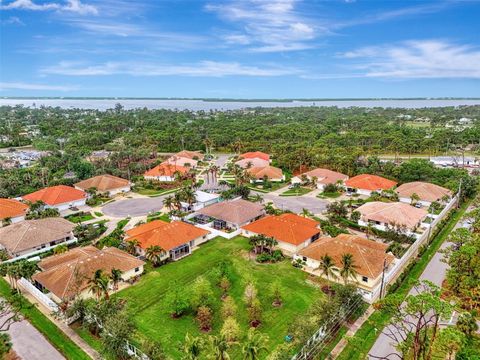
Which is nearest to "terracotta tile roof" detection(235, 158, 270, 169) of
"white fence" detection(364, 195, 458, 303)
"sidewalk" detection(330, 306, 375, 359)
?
"white fence" detection(364, 195, 458, 303)

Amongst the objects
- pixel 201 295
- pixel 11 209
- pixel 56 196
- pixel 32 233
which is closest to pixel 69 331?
pixel 201 295

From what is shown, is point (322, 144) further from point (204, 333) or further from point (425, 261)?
point (204, 333)

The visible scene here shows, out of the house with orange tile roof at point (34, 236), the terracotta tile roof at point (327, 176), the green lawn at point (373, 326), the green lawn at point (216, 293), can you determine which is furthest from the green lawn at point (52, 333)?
the terracotta tile roof at point (327, 176)

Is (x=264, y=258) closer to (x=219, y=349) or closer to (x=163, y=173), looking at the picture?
(x=219, y=349)

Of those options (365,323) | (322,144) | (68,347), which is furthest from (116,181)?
(322,144)

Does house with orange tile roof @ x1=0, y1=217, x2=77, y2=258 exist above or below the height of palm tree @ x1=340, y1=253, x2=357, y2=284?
below

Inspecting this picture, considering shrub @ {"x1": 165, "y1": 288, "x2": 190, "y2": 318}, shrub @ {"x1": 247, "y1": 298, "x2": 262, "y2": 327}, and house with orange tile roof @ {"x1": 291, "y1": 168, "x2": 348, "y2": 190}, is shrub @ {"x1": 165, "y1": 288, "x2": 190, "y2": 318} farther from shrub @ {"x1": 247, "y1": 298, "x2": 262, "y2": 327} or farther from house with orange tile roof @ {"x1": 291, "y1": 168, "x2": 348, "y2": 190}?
house with orange tile roof @ {"x1": 291, "y1": 168, "x2": 348, "y2": 190}

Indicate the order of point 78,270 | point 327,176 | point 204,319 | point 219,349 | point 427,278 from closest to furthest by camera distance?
1. point 219,349
2. point 204,319
3. point 78,270
4. point 427,278
5. point 327,176

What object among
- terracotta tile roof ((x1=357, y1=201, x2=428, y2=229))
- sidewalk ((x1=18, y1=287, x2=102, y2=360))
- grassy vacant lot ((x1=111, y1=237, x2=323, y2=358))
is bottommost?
sidewalk ((x1=18, y1=287, x2=102, y2=360))
